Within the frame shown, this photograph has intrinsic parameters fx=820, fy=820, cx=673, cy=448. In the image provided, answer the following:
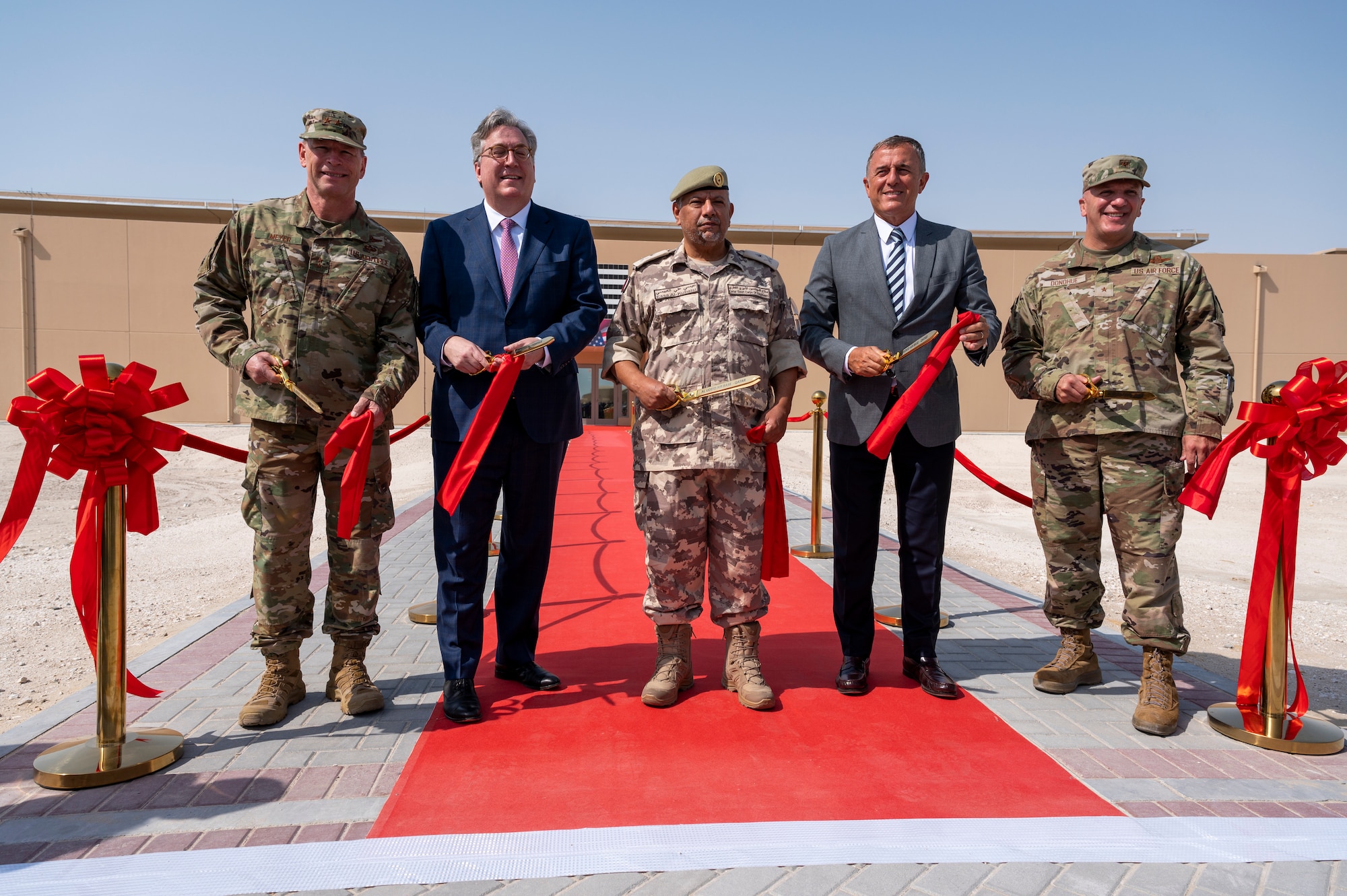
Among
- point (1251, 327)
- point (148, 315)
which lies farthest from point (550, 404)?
point (1251, 327)

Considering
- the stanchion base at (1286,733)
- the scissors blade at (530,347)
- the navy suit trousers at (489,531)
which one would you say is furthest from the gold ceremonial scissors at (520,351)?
the stanchion base at (1286,733)

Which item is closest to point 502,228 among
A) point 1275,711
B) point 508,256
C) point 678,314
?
point 508,256

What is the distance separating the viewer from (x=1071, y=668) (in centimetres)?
353

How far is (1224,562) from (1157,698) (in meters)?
5.65

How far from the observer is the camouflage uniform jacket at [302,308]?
3.11 meters

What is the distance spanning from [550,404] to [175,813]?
181cm

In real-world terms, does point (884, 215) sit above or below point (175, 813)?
above

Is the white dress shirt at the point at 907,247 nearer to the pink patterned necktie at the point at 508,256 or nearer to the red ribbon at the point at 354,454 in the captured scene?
the pink patterned necktie at the point at 508,256

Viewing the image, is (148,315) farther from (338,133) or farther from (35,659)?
(338,133)

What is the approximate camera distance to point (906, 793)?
2557mm

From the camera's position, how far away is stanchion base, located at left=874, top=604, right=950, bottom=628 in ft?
15.1

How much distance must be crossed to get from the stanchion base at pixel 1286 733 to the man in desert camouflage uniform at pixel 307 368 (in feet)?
10.6

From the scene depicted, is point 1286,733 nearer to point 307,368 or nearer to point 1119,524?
point 1119,524

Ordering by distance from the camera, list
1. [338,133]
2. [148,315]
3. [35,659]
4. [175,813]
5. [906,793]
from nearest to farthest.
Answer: [175,813] → [906,793] → [338,133] → [35,659] → [148,315]
